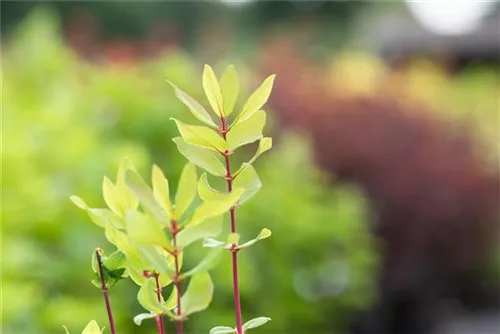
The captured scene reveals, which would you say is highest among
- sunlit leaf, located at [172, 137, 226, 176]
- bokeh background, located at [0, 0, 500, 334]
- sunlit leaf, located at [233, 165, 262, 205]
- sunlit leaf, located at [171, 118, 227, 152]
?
sunlit leaf, located at [171, 118, 227, 152]

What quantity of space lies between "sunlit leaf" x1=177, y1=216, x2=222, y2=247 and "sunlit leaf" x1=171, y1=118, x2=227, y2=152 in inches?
3.6

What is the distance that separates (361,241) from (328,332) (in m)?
0.56

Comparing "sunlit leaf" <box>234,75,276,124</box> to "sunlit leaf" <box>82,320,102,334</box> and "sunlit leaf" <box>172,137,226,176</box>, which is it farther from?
"sunlit leaf" <box>82,320,102,334</box>

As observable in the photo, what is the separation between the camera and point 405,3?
2116 inches

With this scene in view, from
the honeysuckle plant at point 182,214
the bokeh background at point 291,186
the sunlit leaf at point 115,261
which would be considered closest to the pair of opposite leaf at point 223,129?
the honeysuckle plant at point 182,214

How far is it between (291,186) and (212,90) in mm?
3862

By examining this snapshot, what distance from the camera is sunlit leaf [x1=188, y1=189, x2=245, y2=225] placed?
72cm

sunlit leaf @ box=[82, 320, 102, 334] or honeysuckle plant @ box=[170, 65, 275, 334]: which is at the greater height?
honeysuckle plant @ box=[170, 65, 275, 334]

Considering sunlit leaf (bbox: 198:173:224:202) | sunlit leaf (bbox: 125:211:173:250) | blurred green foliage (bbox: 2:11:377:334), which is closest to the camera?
sunlit leaf (bbox: 125:211:173:250)

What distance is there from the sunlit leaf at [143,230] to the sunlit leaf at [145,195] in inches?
0.5

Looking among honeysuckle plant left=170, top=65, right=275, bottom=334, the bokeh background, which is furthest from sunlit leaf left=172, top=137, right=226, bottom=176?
the bokeh background

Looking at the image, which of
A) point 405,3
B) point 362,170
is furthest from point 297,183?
point 405,3

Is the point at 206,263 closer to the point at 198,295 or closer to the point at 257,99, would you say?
the point at 198,295

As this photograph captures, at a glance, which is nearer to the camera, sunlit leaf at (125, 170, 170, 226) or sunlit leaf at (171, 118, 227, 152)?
sunlit leaf at (125, 170, 170, 226)
